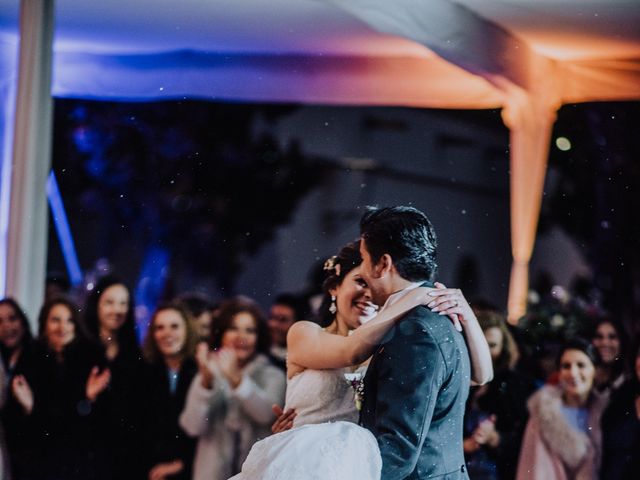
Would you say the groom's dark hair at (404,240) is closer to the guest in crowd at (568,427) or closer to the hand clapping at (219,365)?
the guest in crowd at (568,427)

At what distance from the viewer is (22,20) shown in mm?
5324

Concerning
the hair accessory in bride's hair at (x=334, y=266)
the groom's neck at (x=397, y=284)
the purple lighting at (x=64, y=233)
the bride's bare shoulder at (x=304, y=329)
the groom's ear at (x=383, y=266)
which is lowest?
the bride's bare shoulder at (x=304, y=329)

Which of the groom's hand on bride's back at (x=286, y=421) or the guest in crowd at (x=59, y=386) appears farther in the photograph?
the guest in crowd at (x=59, y=386)

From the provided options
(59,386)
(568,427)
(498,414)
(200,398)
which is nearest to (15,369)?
(59,386)

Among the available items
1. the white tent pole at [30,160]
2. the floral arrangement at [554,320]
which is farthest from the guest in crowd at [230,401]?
the floral arrangement at [554,320]

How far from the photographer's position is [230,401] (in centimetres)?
477

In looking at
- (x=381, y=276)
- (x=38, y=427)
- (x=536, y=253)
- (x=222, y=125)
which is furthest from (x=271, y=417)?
(x=222, y=125)

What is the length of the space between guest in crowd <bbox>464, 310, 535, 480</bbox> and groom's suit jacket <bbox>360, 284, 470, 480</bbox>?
187cm

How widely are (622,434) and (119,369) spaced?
2.20m

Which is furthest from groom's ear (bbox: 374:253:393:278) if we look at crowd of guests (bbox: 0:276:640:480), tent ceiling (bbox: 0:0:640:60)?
tent ceiling (bbox: 0:0:640:60)

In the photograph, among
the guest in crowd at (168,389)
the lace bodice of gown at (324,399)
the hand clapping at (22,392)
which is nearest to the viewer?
the lace bodice of gown at (324,399)

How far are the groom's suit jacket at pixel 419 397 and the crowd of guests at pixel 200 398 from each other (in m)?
1.88

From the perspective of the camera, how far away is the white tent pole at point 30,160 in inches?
207

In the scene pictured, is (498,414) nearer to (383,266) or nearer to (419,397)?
(383,266)
